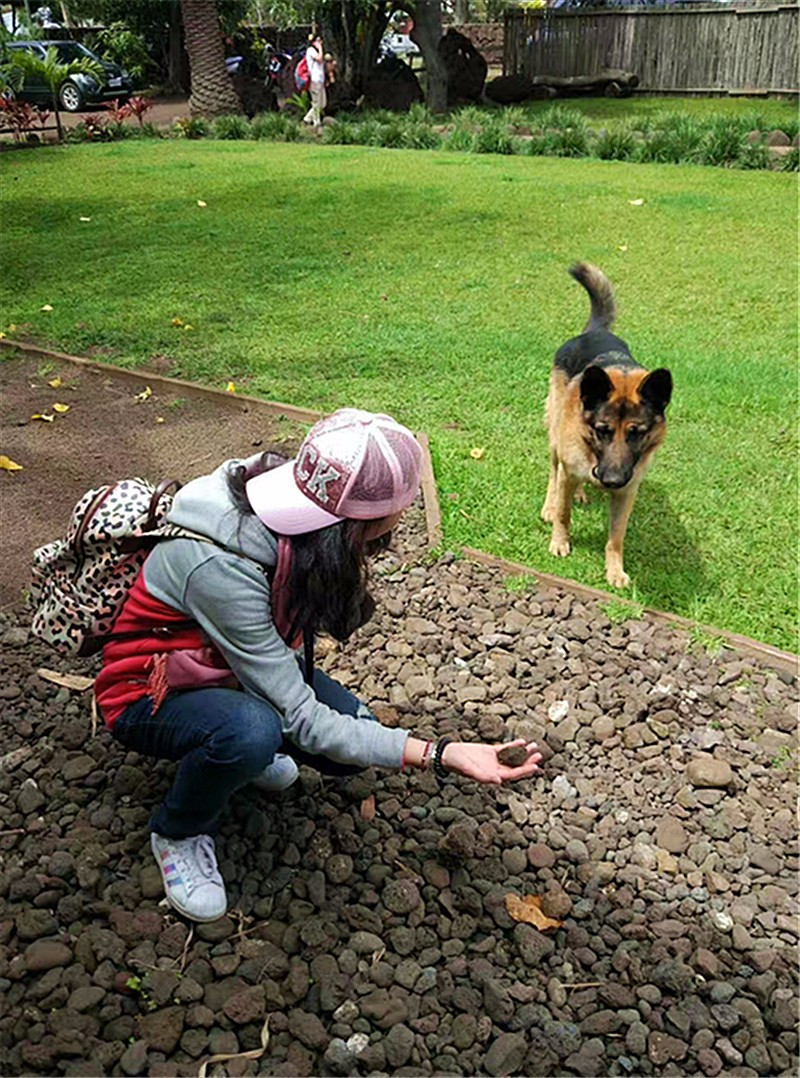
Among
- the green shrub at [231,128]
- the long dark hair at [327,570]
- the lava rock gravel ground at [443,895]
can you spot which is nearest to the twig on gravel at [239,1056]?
the lava rock gravel ground at [443,895]

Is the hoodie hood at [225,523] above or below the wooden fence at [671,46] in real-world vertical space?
below

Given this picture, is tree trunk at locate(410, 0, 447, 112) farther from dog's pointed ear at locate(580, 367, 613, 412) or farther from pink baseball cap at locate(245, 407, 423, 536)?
pink baseball cap at locate(245, 407, 423, 536)

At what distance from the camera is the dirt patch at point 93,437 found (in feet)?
14.7

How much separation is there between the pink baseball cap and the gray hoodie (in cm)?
9

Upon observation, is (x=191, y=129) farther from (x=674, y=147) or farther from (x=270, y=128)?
(x=674, y=147)

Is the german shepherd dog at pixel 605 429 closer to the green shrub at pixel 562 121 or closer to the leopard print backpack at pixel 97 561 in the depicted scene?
the leopard print backpack at pixel 97 561

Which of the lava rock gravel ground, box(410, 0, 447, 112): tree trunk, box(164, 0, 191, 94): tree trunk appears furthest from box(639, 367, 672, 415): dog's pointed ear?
box(164, 0, 191, 94): tree trunk

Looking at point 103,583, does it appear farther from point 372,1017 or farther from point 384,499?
point 372,1017

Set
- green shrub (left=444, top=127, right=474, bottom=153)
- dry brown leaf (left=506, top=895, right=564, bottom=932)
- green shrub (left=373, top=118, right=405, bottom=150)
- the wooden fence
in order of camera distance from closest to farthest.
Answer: dry brown leaf (left=506, top=895, right=564, bottom=932), green shrub (left=444, top=127, right=474, bottom=153), green shrub (left=373, top=118, right=405, bottom=150), the wooden fence

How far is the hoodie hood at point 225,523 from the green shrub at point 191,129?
1948cm

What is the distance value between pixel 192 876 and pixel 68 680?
43.4 inches

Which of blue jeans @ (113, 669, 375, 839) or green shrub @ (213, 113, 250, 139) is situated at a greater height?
green shrub @ (213, 113, 250, 139)

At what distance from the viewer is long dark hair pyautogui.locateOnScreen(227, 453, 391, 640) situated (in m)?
2.11

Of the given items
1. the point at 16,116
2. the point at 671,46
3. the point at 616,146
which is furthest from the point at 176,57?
the point at 616,146
